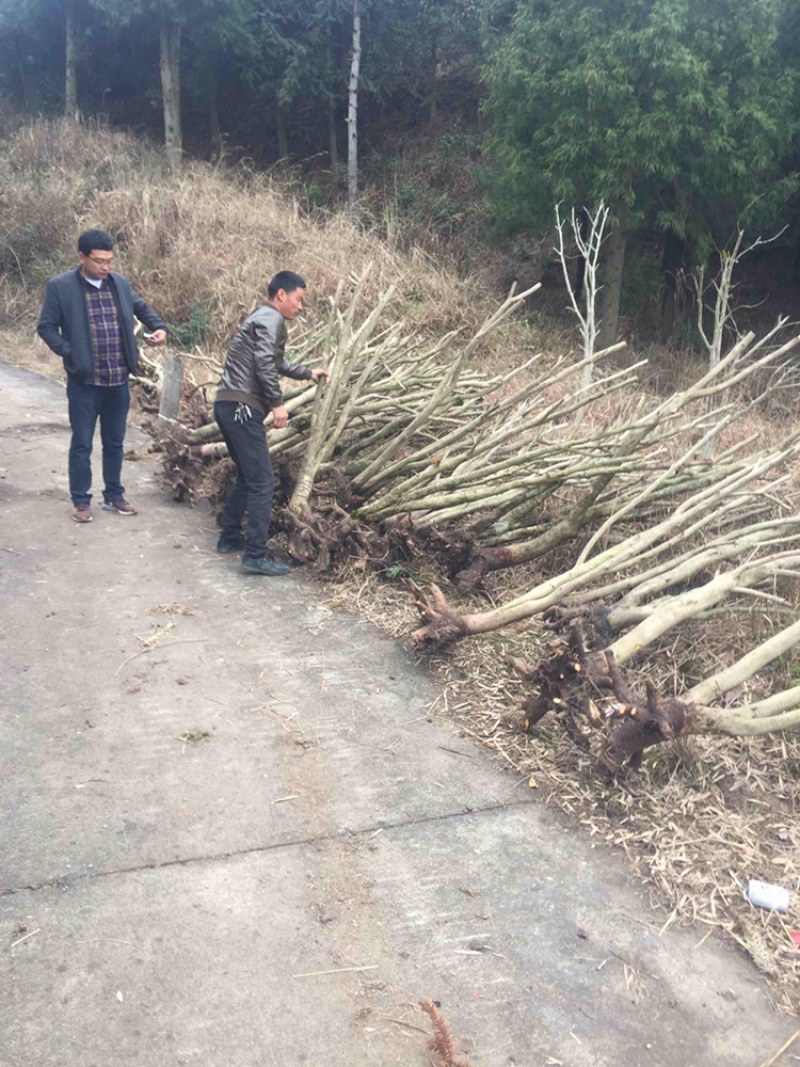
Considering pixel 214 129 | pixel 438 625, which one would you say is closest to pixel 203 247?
pixel 438 625

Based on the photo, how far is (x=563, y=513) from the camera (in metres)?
5.27

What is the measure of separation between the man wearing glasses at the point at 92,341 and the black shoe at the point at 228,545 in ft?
3.07

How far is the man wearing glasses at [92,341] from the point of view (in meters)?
5.49

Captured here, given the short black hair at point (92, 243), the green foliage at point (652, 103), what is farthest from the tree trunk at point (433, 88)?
the short black hair at point (92, 243)

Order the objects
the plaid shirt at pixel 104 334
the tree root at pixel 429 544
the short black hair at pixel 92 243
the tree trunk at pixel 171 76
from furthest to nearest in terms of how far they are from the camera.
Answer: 1. the tree trunk at pixel 171 76
2. the plaid shirt at pixel 104 334
3. the short black hair at pixel 92 243
4. the tree root at pixel 429 544

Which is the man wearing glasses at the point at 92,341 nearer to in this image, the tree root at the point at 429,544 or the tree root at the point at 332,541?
the tree root at the point at 332,541

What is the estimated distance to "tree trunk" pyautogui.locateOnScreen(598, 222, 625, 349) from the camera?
15.8m

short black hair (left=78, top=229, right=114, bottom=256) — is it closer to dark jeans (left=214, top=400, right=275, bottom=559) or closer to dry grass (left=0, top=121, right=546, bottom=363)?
dark jeans (left=214, top=400, right=275, bottom=559)

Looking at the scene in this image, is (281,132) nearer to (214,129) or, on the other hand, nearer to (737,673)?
(214,129)

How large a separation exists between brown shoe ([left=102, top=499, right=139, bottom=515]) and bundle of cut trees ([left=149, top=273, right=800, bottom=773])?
42 cm

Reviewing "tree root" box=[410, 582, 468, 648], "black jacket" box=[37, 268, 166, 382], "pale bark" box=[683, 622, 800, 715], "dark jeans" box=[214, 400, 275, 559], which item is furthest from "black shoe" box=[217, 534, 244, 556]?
"pale bark" box=[683, 622, 800, 715]

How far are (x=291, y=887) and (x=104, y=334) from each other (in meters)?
3.89

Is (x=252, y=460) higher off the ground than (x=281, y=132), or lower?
lower

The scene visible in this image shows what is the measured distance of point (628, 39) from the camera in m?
13.5
